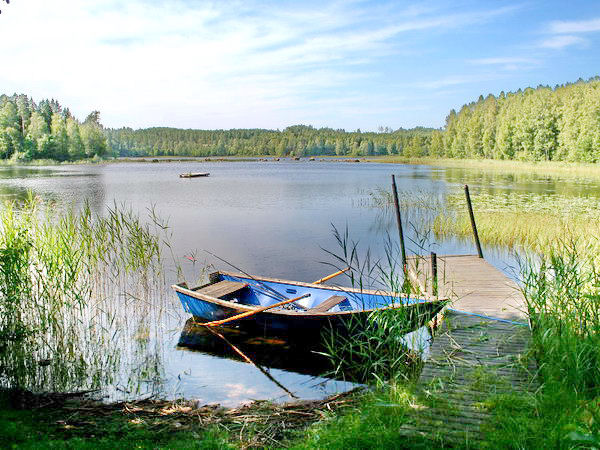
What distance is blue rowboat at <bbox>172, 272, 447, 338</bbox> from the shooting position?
7.34 metres

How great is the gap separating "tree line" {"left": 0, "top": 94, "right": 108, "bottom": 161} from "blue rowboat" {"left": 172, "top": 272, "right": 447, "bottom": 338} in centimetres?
7436

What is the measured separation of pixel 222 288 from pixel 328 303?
8.12ft

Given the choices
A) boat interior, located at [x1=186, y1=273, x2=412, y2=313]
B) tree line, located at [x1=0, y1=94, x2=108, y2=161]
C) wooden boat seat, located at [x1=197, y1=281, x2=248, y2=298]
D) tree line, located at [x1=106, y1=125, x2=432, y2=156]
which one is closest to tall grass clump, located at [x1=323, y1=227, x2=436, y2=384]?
boat interior, located at [x1=186, y1=273, x2=412, y2=313]

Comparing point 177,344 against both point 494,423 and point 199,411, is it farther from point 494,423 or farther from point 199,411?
point 494,423

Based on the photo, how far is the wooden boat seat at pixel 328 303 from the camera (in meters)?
8.08

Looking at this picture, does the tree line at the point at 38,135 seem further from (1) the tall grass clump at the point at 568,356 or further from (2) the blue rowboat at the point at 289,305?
(1) the tall grass clump at the point at 568,356

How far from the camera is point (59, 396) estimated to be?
6102 mm

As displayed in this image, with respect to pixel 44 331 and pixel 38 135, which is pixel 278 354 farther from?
pixel 38 135

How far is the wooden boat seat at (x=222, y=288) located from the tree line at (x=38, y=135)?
74.0 m

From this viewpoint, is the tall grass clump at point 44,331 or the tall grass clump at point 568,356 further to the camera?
the tall grass clump at point 44,331

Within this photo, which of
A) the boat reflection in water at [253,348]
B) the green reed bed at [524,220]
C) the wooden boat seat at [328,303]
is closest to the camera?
the boat reflection in water at [253,348]

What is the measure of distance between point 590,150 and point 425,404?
197 ft

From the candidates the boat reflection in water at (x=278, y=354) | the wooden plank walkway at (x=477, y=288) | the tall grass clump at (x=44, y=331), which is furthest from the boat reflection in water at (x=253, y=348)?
the wooden plank walkway at (x=477, y=288)

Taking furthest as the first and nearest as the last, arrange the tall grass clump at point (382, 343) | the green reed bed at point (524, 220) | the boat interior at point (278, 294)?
the green reed bed at point (524, 220)
the boat interior at point (278, 294)
the tall grass clump at point (382, 343)
